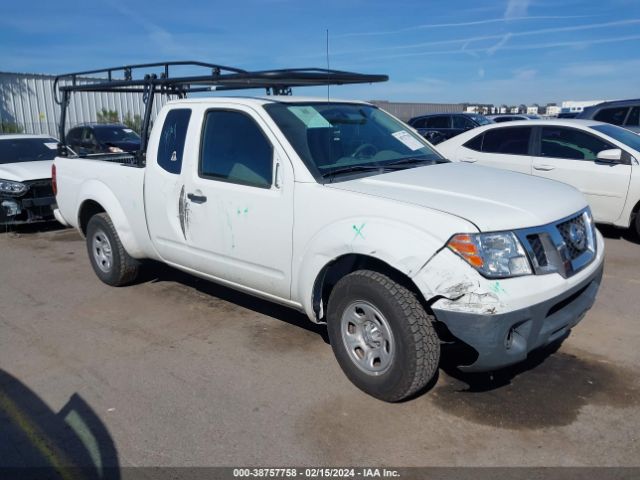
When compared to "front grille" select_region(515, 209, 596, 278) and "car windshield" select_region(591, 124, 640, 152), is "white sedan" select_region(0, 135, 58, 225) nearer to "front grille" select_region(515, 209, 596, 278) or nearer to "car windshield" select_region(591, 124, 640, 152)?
"front grille" select_region(515, 209, 596, 278)

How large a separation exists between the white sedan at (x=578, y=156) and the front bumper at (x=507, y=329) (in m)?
4.58

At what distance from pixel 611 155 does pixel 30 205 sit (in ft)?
26.9

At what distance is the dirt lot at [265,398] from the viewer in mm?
3041

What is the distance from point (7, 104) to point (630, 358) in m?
26.0

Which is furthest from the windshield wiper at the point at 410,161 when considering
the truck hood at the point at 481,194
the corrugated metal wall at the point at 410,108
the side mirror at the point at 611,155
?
the corrugated metal wall at the point at 410,108

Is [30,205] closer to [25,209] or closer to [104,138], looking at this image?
[25,209]

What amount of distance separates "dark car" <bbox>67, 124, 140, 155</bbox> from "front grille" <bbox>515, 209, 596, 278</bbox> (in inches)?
451

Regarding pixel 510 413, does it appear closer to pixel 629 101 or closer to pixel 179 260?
pixel 179 260

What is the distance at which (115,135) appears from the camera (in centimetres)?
1403

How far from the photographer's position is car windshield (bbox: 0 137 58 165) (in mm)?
9583

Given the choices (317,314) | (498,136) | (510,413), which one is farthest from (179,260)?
(498,136)

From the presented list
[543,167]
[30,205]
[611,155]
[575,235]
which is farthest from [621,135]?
[30,205]

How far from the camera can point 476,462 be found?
291 centimetres

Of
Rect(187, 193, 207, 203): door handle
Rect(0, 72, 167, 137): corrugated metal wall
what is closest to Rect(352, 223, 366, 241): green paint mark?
Rect(187, 193, 207, 203): door handle
